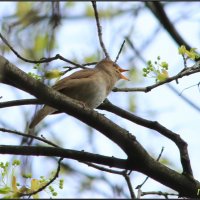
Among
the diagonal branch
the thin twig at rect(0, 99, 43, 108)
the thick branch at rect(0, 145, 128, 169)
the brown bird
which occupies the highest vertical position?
the diagonal branch

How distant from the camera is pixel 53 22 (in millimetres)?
3742

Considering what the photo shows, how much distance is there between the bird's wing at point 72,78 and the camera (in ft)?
20.6

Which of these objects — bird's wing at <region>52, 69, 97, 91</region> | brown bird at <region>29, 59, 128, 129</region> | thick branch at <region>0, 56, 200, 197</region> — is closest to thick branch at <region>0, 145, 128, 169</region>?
thick branch at <region>0, 56, 200, 197</region>

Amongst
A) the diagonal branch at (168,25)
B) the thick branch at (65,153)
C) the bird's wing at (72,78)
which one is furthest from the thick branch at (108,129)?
the diagonal branch at (168,25)

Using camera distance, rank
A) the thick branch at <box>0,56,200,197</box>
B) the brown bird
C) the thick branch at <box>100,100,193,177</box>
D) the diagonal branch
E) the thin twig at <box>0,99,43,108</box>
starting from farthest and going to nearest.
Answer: the diagonal branch < the brown bird < the thick branch at <box>100,100,193,177</box> < the thin twig at <box>0,99,43,108</box> < the thick branch at <box>0,56,200,197</box>

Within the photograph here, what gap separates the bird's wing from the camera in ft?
20.6

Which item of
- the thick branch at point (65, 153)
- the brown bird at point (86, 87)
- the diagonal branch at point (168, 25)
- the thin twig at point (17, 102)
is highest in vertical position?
the diagonal branch at point (168, 25)

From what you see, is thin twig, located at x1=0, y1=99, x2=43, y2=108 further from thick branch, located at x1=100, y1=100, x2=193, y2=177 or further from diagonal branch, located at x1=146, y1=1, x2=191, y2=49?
diagonal branch, located at x1=146, y1=1, x2=191, y2=49

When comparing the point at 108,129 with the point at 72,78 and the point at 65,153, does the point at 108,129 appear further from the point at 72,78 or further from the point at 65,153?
the point at 72,78

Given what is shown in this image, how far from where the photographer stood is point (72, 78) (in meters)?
6.57

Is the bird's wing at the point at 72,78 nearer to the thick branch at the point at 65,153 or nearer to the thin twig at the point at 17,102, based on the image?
the thin twig at the point at 17,102

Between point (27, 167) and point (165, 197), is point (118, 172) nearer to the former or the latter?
point (165, 197)

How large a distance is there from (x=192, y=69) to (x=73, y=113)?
1276mm

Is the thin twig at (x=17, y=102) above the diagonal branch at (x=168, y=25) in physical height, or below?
below
